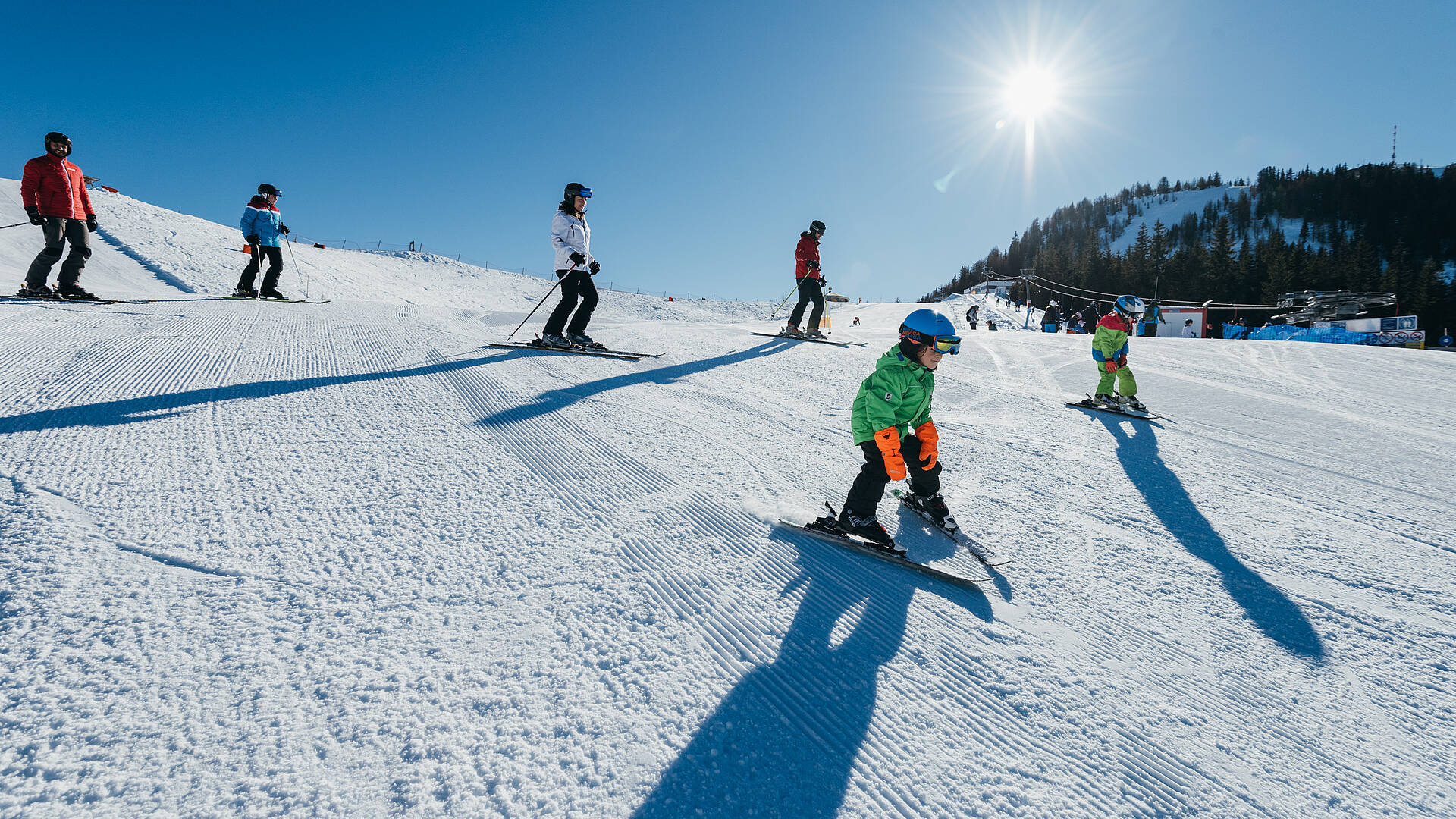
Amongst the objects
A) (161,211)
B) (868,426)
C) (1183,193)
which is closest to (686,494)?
(868,426)

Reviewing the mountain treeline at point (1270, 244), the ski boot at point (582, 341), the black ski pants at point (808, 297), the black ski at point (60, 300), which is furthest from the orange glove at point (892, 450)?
the mountain treeline at point (1270, 244)

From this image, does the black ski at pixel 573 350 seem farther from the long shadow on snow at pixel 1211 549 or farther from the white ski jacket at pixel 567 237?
the long shadow on snow at pixel 1211 549

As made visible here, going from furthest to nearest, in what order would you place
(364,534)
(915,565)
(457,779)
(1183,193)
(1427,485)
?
(1183,193), (1427,485), (915,565), (364,534), (457,779)

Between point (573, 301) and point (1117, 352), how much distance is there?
6586mm

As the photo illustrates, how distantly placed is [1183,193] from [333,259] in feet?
690

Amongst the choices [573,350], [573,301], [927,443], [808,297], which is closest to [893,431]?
[927,443]

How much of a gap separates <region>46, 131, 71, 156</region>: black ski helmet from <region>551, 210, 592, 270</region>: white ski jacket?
20.2ft

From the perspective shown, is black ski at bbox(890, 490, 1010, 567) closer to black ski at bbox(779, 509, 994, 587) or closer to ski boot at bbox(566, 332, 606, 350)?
black ski at bbox(779, 509, 994, 587)

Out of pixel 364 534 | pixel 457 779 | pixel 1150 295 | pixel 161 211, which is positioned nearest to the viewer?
pixel 457 779

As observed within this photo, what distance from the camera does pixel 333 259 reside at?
2397cm

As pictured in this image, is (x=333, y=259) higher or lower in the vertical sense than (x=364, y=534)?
higher

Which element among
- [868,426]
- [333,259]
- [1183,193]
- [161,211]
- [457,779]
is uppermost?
[1183,193]

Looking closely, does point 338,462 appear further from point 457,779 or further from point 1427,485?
point 1427,485

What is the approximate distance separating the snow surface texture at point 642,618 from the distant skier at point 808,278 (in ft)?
19.6
